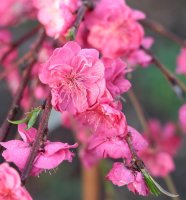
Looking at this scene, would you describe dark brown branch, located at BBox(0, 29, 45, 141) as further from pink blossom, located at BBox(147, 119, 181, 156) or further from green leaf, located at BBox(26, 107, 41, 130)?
pink blossom, located at BBox(147, 119, 181, 156)

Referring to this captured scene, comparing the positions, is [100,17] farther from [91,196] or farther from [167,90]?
[167,90]

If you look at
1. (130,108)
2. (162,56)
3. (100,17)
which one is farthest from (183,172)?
(100,17)

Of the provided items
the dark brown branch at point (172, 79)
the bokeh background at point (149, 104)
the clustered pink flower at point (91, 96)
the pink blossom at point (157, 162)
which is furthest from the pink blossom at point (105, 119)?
the bokeh background at point (149, 104)

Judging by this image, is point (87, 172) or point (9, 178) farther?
point (87, 172)

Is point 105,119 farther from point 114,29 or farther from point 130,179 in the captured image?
point 114,29

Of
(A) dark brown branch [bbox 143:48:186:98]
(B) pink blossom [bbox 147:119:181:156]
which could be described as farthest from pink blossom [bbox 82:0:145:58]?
(B) pink blossom [bbox 147:119:181:156]

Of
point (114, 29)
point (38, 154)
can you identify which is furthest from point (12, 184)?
point (114, 29)
